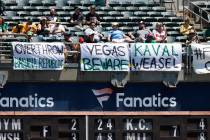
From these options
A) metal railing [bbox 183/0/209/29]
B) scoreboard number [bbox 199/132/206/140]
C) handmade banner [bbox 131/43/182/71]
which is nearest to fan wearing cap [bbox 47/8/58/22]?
handmade banner [bbox 131/43/182/71]

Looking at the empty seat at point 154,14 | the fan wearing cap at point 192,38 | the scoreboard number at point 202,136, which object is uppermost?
the empty seat at point 154,14

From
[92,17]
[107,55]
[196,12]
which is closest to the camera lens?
[107,55]

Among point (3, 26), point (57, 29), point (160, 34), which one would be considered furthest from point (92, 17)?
point (3, 26)

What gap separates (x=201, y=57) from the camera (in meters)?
21.0

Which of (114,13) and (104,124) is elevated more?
(114,13)

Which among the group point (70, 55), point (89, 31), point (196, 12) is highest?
point (196, 12)

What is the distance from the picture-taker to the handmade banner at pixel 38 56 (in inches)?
799

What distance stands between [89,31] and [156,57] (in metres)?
1.85

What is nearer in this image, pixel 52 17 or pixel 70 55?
pixel 70 55

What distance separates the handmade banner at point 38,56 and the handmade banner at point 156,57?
164cm

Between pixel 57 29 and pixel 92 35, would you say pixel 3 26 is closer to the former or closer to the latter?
pixel 57 29

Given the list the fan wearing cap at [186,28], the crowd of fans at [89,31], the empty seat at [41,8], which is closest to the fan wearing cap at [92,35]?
the crowd of fans at [89,31]

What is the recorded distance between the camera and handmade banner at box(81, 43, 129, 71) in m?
20.6

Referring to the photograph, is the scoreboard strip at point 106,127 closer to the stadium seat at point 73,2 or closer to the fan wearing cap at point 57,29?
the fan wearing cap at point 57,29
